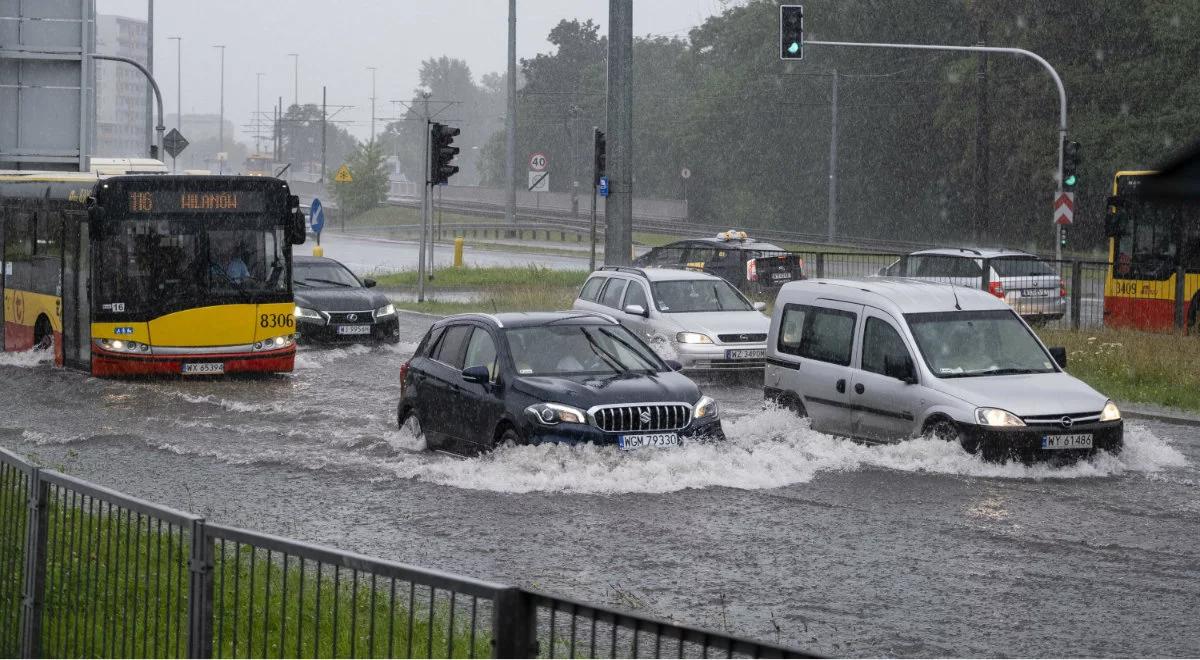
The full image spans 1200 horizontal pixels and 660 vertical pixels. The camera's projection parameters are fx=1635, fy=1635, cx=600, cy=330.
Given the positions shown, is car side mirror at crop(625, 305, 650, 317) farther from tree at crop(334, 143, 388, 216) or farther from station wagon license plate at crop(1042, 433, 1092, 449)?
tree at crop(334, 143, 388, 216)

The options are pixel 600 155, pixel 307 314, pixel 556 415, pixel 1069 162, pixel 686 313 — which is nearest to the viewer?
pixel 556 415

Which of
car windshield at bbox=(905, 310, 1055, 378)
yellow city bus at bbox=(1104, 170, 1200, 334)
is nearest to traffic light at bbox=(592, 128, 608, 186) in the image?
yellow city bus at bbox=(1104, 170, 1200, 334)


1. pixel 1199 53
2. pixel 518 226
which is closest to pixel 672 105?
pixel 518 226

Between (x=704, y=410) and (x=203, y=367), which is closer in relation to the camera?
(x=704, y=410)

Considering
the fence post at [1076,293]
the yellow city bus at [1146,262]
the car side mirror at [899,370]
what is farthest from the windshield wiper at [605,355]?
the yellow city bus at [1146,262]

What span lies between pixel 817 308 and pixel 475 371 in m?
3.70

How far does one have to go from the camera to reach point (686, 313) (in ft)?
75.5

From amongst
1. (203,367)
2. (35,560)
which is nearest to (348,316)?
(203,367)

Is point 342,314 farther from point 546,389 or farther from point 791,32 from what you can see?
point 546,389

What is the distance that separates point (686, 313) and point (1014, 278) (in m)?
8.86

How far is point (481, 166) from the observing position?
15875 cm

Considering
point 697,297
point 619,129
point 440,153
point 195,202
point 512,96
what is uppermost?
point 512,96

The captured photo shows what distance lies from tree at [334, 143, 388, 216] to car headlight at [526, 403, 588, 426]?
3234 inches

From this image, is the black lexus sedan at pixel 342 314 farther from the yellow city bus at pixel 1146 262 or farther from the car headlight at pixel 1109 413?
the car headlight at pixel 1109 413
